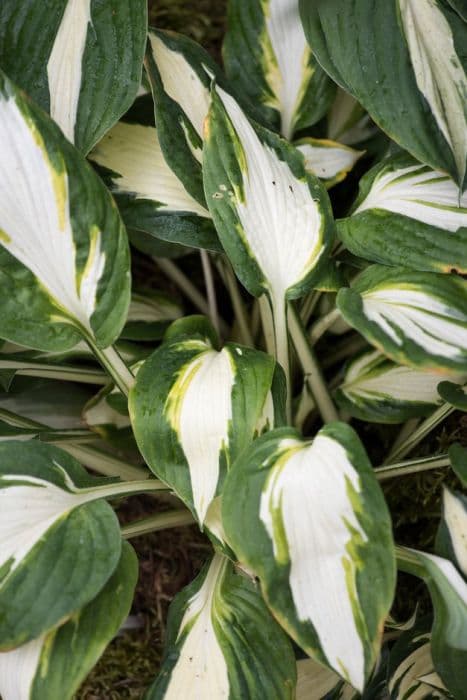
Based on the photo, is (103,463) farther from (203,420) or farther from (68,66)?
(68,66)

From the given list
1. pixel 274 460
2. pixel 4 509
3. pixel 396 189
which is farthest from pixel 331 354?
pixel 4 509

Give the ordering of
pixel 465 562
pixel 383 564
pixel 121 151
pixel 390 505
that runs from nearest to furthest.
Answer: pixel 383 564 < pixel 465 562 < pixel 121 151 < pixel 390 505

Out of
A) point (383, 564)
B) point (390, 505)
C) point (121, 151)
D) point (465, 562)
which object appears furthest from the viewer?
point (390, 505)

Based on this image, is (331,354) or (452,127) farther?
(331,354)

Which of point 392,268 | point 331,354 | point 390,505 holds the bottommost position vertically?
point 390,505

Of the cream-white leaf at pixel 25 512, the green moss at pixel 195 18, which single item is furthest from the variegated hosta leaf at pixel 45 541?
the green moss at pixel 195 18

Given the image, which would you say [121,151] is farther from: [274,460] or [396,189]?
Answer: [274,460]

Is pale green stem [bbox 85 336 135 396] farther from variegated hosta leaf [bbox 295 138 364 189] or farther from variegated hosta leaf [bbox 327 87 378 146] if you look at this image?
variegated hosta leaf [bbox 327 87 378 146]

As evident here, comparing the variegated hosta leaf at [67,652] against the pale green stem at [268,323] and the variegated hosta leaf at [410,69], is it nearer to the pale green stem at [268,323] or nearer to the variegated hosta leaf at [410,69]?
the pale green stem at [268,323]
